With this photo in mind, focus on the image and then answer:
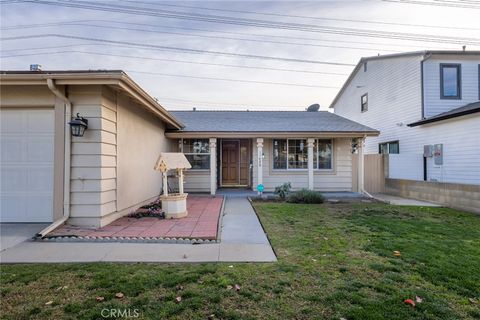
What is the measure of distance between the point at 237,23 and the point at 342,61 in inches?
264

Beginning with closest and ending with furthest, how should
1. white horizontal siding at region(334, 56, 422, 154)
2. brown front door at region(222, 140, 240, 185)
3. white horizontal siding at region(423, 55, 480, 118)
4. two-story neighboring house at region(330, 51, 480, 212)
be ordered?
two-story neighboring house at region(330, 51, 480, 212) < white horizontal siding at region(423, 55, 480, 118) < white horizontal siding at region(334, 56, 422, 154) < brown front door at region(222, 140, 240, 185)

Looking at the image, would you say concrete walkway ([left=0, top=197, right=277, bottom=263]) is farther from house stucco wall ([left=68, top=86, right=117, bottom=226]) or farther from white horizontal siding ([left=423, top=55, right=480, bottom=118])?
white horizontal siding ([left=423, top=55, right=480, bottom=118])

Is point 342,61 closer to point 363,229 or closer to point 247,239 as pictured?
point 363,229

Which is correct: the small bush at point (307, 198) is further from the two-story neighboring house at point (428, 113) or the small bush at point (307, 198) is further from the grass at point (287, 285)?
the grass at point (287, 285)

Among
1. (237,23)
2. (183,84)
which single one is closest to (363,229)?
(237,23)

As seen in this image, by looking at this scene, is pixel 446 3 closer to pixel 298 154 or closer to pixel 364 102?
pixel 364 102

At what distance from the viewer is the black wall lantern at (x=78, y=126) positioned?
17.5 feet

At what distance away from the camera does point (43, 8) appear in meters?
11.2

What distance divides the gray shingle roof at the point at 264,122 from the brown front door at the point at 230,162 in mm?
1184

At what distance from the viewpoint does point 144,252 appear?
427cm

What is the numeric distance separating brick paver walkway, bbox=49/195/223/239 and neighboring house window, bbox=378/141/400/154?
36.0 ft

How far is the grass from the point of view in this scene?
8.49 ft

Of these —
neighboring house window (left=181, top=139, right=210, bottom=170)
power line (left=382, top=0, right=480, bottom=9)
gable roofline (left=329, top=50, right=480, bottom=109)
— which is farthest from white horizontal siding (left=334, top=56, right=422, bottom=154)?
neighboring house window (left=181, top=139, right=210, bottom=170)

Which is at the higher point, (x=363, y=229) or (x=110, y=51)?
(x=110, y=51)
